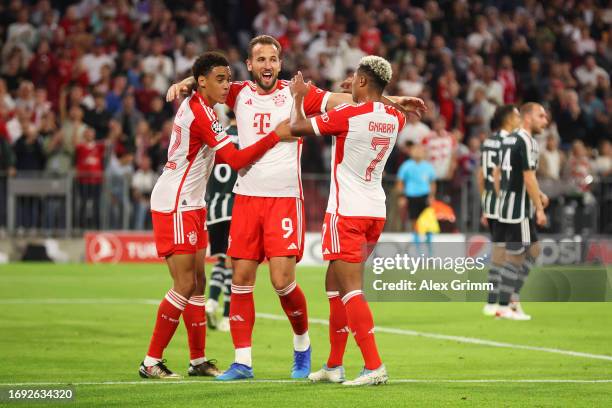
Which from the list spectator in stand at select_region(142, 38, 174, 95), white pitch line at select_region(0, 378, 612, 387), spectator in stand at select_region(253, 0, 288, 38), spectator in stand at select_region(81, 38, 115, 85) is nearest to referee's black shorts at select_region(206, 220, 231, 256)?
white pitch line at select_region(0, 378, 612, 387)

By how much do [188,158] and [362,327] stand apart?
205 cm

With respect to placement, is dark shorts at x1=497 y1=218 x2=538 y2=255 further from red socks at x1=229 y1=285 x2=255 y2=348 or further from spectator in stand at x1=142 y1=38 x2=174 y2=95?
spectator in stand at x1=142 y1=38 x2=174 y2=95

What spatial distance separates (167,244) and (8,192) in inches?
618

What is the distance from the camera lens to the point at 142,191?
25.6m

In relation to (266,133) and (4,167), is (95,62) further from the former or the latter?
(266,133)

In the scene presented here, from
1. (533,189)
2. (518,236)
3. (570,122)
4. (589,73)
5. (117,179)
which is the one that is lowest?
(518,236)

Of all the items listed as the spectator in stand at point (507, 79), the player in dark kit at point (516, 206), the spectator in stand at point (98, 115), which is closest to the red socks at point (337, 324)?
the player in dark kit at point (516, 206)

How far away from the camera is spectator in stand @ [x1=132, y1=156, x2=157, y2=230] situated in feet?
83.3

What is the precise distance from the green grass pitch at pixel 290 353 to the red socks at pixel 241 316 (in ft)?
1.23

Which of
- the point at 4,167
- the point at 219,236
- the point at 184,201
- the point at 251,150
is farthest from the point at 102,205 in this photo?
the point at 251,150

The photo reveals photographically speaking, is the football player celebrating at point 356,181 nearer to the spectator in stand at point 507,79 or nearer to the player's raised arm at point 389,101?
the player's raised arm at point 389,101

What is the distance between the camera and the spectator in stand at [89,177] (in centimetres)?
2559

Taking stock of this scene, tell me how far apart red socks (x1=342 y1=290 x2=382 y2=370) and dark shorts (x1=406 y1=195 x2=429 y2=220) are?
52.8 ft

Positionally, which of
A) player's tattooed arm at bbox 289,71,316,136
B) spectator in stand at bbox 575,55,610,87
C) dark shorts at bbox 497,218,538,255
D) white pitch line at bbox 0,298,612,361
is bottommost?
white pitch line at bbox 0,298,612,361
